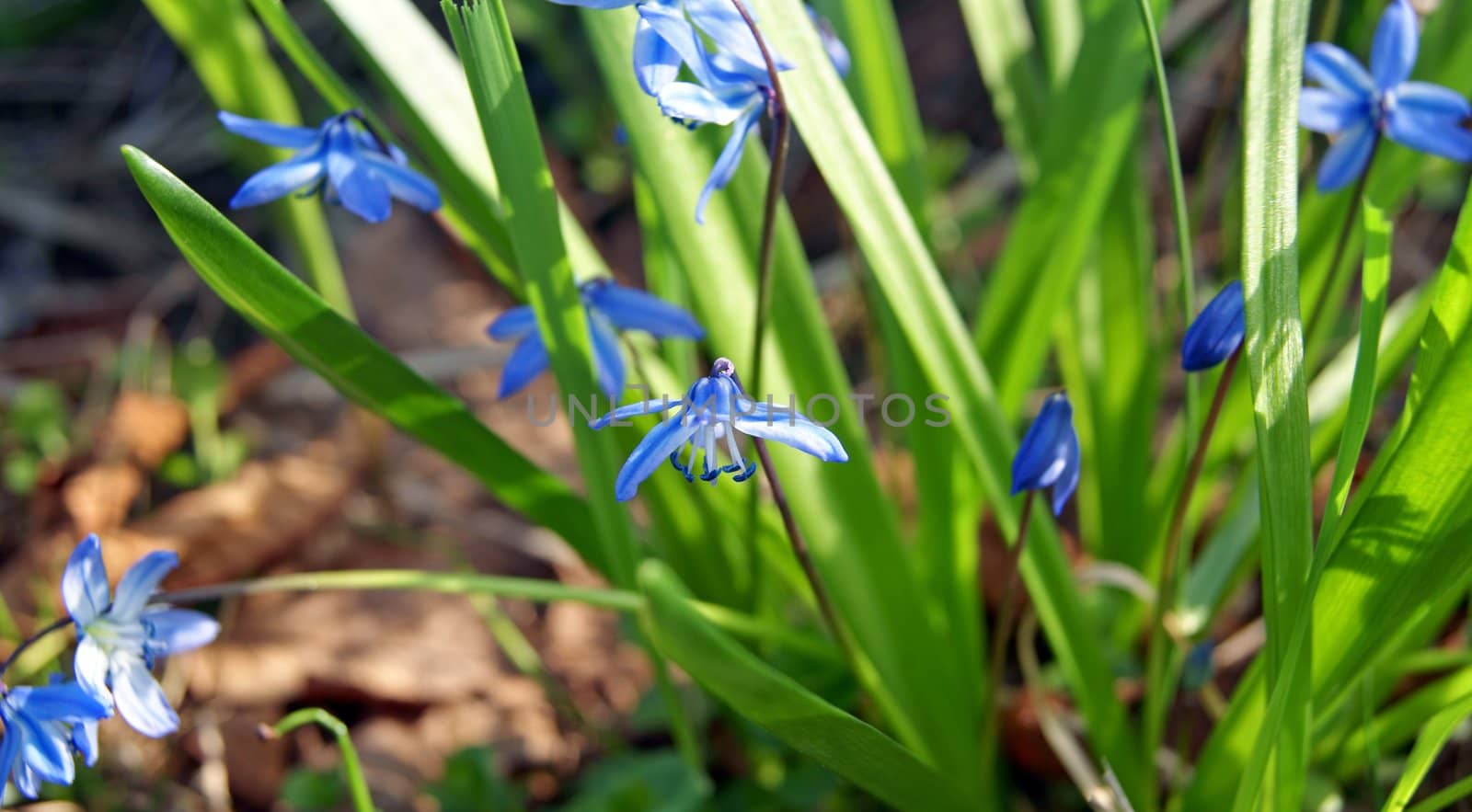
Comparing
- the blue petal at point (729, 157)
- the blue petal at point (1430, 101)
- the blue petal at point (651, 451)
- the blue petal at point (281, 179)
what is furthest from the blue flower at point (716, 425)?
the blue petal at point (1430, 101)

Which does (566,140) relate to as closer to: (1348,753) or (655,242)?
(655,242)

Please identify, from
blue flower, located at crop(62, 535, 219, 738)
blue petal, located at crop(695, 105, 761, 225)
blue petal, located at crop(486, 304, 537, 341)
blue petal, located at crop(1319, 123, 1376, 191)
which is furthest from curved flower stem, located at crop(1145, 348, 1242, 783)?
blue flower, located at crop(62, 535, 219, 738)

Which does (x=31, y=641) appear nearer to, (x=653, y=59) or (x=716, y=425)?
(x=716, y=425)

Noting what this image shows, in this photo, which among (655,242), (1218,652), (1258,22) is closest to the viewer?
(1258,22)

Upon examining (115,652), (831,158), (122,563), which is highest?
(831,158)

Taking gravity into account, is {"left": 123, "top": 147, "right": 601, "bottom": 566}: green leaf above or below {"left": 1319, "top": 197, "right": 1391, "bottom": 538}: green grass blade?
above

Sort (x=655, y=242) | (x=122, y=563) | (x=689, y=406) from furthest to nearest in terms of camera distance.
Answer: (x=122, y=563) → (x=655, y=242) → (x=689, y=406)

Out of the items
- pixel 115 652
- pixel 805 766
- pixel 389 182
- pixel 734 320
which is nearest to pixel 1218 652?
pixel 805 766

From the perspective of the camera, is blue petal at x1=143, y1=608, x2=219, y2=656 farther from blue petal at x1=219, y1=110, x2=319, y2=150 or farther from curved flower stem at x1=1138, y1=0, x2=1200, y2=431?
curved flower stem at x1=1138, y1=0, x2=1200, y2=431
